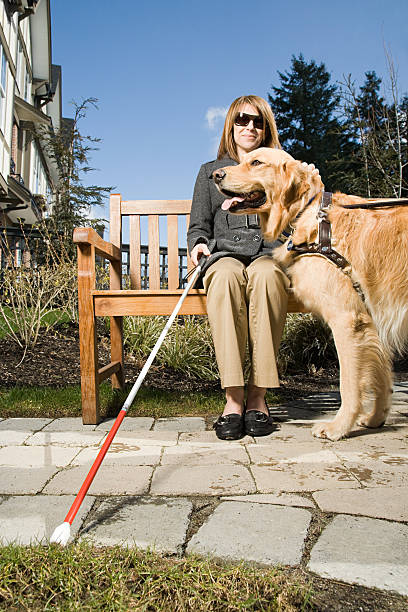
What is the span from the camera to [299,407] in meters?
3.21

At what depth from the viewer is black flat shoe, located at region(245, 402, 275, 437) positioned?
8.08ft

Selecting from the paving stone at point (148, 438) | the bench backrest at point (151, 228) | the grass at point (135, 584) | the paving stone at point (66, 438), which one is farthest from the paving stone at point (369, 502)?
the bench backrest at point (151, 228)

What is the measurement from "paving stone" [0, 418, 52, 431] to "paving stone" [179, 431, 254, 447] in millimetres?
807

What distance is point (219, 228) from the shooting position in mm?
2994

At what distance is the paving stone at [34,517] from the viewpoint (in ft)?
4.59

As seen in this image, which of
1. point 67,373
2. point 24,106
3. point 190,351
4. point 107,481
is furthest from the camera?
point 24,106

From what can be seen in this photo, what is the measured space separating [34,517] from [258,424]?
1.24m

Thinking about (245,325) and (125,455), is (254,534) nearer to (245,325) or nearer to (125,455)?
(125,455)

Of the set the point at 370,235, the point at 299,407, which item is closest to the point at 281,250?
the point at 370,235

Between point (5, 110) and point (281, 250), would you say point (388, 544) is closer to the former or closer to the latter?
point (281, 250)

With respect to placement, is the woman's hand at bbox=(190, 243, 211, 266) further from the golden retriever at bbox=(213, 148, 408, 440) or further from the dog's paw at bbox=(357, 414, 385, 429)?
the dog's paw at bbox=(357, 414, 385, 429)

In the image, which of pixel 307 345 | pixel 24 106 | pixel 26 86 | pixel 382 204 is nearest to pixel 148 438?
pixel 382 204

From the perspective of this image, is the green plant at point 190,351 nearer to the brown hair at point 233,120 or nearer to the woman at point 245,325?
the woman at point 245,325

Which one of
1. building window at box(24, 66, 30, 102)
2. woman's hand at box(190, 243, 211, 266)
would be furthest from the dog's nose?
building window at box(24, 66, 30, 102)
